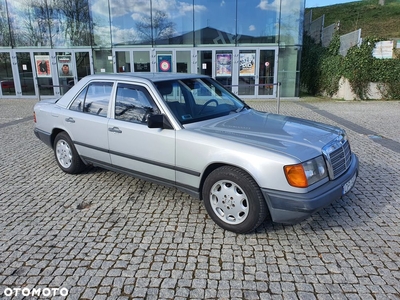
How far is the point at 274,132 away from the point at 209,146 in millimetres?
774

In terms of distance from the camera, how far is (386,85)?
15.7 m

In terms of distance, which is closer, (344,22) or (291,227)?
(291,227)

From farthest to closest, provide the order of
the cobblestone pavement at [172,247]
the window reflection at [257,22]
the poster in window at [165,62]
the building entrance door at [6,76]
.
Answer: the building entrance door at [6,76], the poster in window at [165,62], the window reflection at [257,22], the cobblestone pavement at [172,247]

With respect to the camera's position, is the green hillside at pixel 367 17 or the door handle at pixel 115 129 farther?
the green hillside at pixel 367 17

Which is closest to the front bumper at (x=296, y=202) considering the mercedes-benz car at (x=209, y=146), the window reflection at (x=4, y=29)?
the mercedes-benz car at (x=209, y=146)

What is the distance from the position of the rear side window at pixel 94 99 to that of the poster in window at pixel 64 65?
13914mm

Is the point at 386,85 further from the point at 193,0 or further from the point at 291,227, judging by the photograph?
the point at 291,227

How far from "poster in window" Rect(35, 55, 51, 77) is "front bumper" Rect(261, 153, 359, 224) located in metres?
17.4

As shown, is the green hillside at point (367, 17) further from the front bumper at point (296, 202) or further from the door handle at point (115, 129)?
the front bumper at point (296, 202)

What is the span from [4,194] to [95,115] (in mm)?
1705

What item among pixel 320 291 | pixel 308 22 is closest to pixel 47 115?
pixel 320 291

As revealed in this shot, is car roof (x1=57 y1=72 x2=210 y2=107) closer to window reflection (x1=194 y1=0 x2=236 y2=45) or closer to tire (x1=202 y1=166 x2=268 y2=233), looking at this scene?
tire (x1=202 y1=166 x2=268 y2=233)

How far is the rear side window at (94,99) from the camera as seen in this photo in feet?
14.5

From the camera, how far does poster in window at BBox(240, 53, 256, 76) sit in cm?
1660
